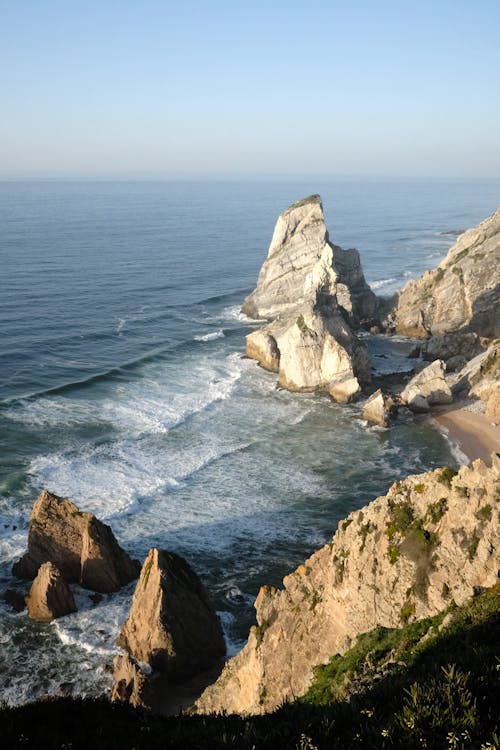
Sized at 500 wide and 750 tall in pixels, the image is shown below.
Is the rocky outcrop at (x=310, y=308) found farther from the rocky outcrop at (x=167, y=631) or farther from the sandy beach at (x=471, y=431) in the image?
the rocky outcrop at (x=167, y=631)

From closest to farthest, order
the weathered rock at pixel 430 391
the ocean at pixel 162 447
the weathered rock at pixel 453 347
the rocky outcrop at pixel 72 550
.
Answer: the ocean at pixel 162 447 < the rocky outcrop at pixel 72 550 < the weathered rock at pixel 430 391 < the weathered rock at pixel 453 347

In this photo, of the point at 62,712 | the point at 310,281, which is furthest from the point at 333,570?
the point at 310,281

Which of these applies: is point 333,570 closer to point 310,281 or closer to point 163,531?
point 163,531

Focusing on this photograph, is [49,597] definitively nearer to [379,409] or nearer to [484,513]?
[484,513]

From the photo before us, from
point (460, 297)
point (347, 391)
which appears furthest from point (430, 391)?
point (460, 297)

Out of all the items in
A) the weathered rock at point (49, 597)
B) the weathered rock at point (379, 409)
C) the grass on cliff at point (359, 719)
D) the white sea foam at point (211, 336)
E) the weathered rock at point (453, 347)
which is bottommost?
the weathered rock at point (49, 597)

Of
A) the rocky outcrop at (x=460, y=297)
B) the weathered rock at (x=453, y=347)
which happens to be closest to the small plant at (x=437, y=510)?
the weathered rock at (x=453, y=347)
